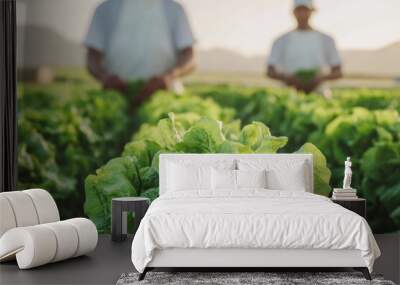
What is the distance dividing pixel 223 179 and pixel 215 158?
0.53 m

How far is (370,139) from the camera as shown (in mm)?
7641

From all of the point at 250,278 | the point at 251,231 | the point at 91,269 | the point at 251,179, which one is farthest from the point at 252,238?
the point at 251,179

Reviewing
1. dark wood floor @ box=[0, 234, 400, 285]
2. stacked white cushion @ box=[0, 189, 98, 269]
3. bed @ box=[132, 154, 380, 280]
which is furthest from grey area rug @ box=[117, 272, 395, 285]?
stacked white cushion @ box=[0, 189, 98, 269]

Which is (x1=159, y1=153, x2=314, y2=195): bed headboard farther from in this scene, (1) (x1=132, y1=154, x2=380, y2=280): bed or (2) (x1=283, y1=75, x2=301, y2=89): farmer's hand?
(1) (x1=132, y1=154, x2=380, y2=280): bed

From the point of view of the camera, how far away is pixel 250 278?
5.12m

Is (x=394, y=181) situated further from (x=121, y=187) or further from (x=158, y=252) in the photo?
(x=158, y=252)

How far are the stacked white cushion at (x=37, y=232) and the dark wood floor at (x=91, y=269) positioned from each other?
8 centimetres

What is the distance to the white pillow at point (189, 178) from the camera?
679 cm

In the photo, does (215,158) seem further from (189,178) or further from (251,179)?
(251,179)

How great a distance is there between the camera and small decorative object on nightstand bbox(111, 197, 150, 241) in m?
6.84

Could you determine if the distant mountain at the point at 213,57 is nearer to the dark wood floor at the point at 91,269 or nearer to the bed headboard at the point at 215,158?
the bed headboard at the point at 215,158

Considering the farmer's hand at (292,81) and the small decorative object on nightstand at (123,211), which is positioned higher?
the farmer's hand at (292,81)

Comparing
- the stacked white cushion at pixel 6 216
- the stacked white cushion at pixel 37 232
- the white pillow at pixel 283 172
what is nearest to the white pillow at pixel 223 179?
the white pillow at pixel 283 172

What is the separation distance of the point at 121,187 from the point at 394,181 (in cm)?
292
